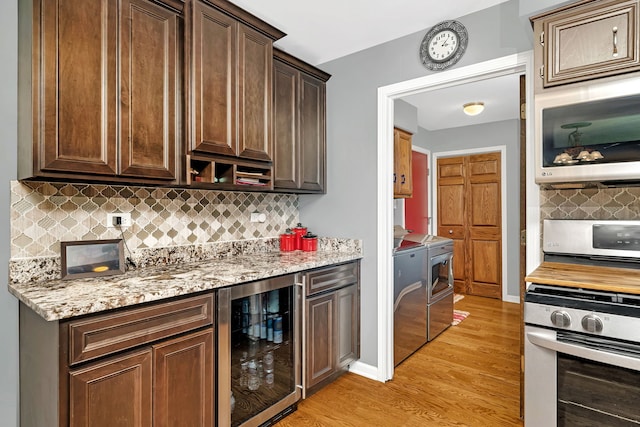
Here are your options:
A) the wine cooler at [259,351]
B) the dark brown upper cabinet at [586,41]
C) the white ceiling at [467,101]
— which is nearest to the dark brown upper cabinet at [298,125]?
the wine cooler at [259,351]

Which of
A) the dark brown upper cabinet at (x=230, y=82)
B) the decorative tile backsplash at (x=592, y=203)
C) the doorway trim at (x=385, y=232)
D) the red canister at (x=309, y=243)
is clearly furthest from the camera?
the red canister at (x=309, y=243)

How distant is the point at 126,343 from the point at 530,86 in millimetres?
2477

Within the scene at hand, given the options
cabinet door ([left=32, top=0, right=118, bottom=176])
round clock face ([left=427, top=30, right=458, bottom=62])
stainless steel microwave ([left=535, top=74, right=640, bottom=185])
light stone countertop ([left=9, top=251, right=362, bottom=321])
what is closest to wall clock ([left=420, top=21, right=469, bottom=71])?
round clock face ([left=427, top=30, right=458, bottom=62])

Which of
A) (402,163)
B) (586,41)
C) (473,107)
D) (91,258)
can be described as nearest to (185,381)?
(91,258)

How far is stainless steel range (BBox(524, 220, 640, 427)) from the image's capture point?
1412 mm

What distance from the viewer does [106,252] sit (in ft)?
6.16

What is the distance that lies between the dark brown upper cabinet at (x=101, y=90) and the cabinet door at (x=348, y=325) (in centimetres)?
149

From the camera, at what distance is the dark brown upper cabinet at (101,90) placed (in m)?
1.49

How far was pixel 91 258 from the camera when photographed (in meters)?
1.83

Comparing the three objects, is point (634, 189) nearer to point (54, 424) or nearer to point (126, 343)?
point (126, 343)

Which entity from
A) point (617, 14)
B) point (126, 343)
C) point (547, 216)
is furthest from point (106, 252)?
point (617, 14)

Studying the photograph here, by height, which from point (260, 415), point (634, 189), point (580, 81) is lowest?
point (260, 415)

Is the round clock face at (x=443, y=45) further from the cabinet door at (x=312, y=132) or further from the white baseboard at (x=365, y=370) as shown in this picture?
the white baseboard at (x=365, y=370)

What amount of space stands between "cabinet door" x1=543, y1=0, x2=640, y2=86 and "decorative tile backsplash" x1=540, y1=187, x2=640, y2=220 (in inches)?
25.2
